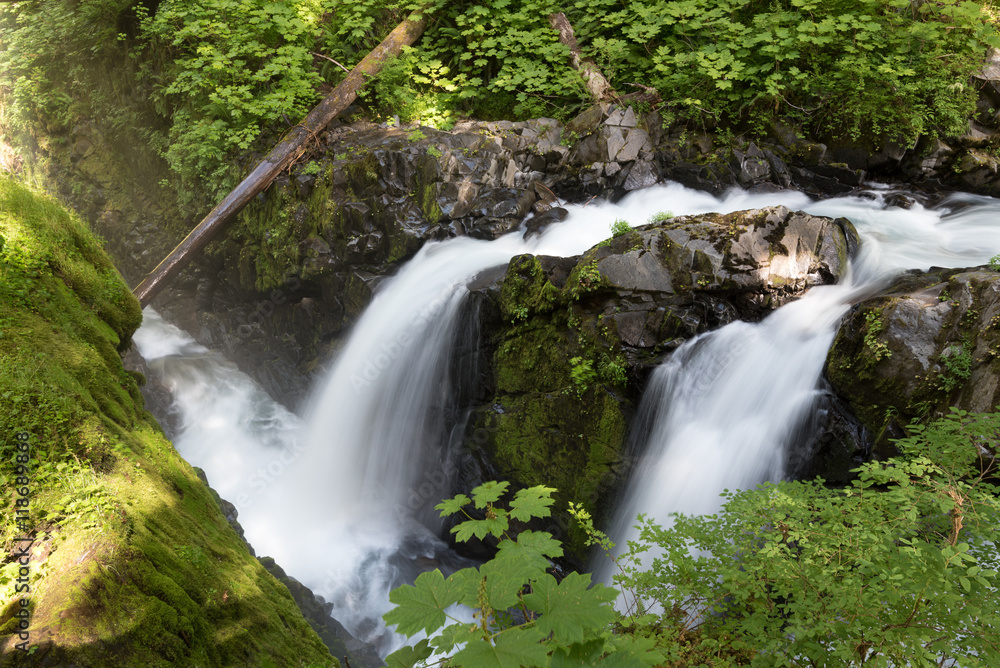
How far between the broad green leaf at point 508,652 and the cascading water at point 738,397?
3051 millimetres

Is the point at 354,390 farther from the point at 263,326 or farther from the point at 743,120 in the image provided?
the point at 743,120

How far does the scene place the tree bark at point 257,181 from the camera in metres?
7.30

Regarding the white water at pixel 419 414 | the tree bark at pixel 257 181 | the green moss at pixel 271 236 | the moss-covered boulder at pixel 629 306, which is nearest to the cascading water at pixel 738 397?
the white water at pixel 419 414

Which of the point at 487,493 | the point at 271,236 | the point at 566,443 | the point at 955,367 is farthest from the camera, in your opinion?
the point at 271,236

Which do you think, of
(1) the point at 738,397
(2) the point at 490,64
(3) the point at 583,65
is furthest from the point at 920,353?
(2) the point at 490,64

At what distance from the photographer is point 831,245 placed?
471 cm

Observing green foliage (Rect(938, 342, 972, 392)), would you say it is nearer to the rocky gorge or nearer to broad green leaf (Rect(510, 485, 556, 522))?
the rocky gorge

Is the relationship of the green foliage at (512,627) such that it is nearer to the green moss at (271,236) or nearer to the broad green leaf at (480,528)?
the broad green leaf at (480,528)

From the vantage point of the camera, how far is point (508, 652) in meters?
1.23

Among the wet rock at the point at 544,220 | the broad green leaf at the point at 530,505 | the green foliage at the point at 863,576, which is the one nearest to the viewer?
the green foliage at the point at 863,576

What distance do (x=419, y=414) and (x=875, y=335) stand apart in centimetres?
436

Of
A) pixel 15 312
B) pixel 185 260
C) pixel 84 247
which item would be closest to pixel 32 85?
pixel 185 260

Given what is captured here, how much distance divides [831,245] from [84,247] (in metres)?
6.11

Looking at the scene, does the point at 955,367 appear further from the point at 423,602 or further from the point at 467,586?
the point at 423,602
